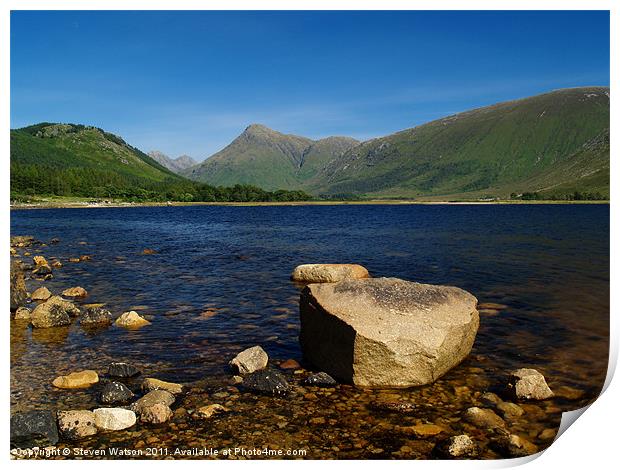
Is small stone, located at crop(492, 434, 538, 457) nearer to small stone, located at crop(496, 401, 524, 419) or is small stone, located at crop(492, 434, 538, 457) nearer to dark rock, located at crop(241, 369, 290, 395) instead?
small stone, located at crop(496, 401, 524, 419)

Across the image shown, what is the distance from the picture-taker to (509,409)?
8.60m

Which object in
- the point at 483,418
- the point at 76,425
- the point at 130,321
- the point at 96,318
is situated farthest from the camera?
the point at 96,318

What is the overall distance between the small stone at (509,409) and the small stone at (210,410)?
17.0ft

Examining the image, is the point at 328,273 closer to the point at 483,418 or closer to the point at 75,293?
the point at 75,293

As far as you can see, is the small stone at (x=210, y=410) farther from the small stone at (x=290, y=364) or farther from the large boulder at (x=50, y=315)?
the large boulder at (x=50, y=315)

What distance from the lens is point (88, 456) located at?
6570mm

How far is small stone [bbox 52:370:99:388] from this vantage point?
969cm

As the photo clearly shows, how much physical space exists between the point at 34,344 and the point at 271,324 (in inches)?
274

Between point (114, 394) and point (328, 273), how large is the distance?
589 inches

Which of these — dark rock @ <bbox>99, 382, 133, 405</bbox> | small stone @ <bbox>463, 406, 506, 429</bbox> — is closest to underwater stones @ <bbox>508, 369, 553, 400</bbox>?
small stone @ <bbox>463, 406, 506, 429</bbox>

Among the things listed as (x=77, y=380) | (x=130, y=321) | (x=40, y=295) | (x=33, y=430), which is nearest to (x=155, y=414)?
(x=33, y=430)

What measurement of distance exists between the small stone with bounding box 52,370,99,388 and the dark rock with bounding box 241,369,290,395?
10.9ft

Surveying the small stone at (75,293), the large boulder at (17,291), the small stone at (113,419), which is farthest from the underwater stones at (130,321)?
the small stone at (113,419)
